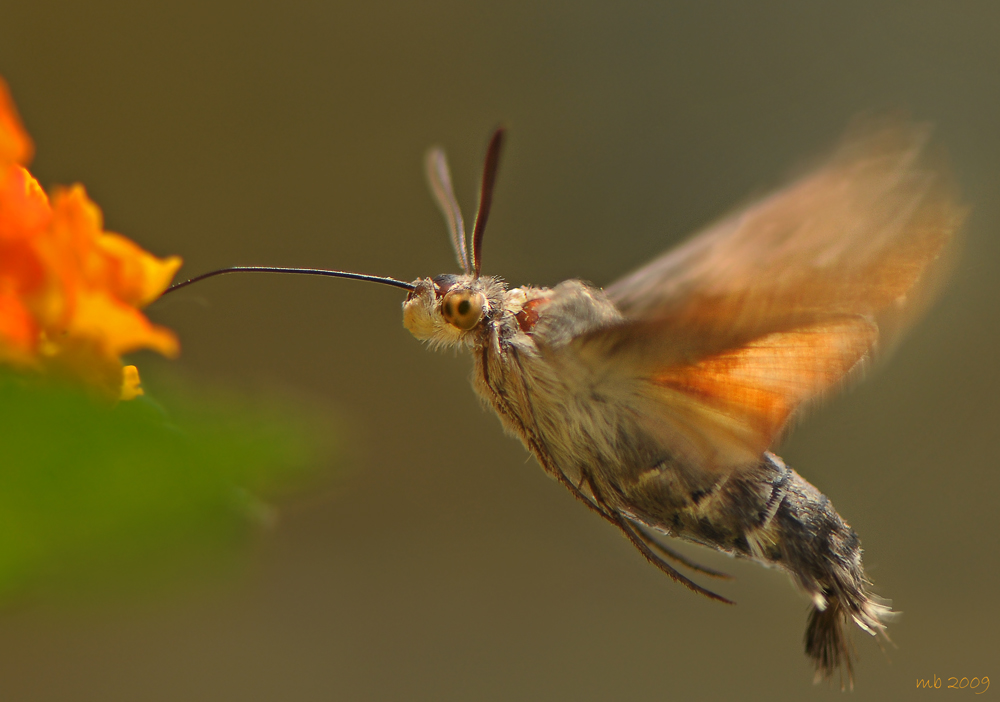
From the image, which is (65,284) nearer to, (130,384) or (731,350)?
(130,384)

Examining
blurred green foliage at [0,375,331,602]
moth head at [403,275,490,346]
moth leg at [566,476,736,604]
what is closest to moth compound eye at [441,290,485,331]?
moth head at [403,275,490,346]

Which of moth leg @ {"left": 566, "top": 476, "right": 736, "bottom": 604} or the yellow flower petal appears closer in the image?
the yellow flower petal

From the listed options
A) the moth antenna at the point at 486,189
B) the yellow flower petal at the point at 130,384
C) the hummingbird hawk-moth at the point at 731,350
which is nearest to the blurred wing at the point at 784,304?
the hummingbird hawk-moth at the point at 731,350

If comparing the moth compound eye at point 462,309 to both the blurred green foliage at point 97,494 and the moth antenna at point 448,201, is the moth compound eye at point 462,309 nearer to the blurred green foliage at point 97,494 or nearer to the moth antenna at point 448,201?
the moth antenna at point 448,201

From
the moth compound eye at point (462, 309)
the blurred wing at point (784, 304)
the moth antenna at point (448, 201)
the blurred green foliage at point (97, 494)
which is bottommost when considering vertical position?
the blurred green foliage at point (97, 494)

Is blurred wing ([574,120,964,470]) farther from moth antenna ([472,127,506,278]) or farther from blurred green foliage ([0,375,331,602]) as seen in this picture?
blurred green foliage ([0,375,331,602])

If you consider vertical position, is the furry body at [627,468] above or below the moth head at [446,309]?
below
